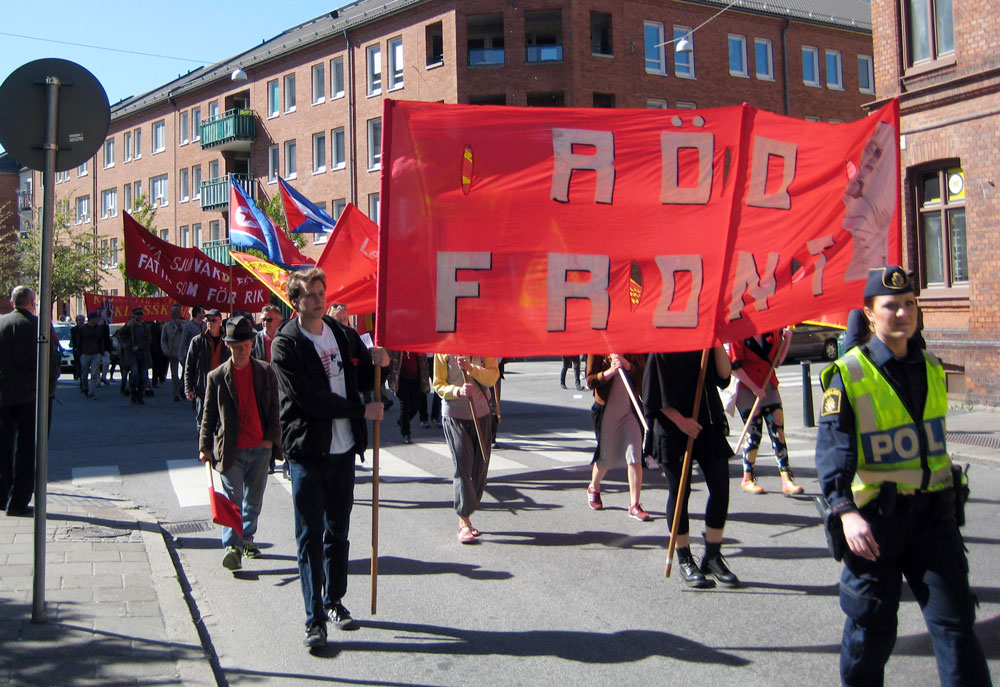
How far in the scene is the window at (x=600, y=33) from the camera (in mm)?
37594

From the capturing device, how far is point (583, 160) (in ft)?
17.6

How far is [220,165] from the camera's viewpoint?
164 feet

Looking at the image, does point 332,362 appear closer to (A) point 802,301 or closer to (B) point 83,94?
(B) point 83,94

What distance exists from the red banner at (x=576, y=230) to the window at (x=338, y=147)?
126 ft

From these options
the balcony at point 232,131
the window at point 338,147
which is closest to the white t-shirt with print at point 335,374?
the window at point 338,147

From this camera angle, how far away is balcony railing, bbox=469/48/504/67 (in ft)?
121

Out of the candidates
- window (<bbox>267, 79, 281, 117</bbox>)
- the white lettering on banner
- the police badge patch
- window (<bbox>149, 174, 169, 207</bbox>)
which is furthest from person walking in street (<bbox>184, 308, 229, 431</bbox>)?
window (<bbox>149, 174, 169, 207</bbox>)

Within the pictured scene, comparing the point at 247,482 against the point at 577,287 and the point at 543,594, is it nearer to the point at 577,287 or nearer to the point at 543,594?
the point at 543,594

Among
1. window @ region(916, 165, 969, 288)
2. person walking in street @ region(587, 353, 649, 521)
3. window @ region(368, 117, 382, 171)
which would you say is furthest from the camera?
window @ region(368, 117, 382, 171)

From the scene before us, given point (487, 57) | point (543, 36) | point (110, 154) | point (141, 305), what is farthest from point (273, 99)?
point (141, 305)

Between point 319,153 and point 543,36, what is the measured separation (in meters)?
12.3

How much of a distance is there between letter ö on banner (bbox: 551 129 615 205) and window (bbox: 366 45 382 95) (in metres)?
36.6

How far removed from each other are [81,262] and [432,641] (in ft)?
170

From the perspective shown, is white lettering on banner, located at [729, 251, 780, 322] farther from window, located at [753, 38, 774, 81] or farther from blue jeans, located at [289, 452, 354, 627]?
window, located at [753, 38, 774, 81]
